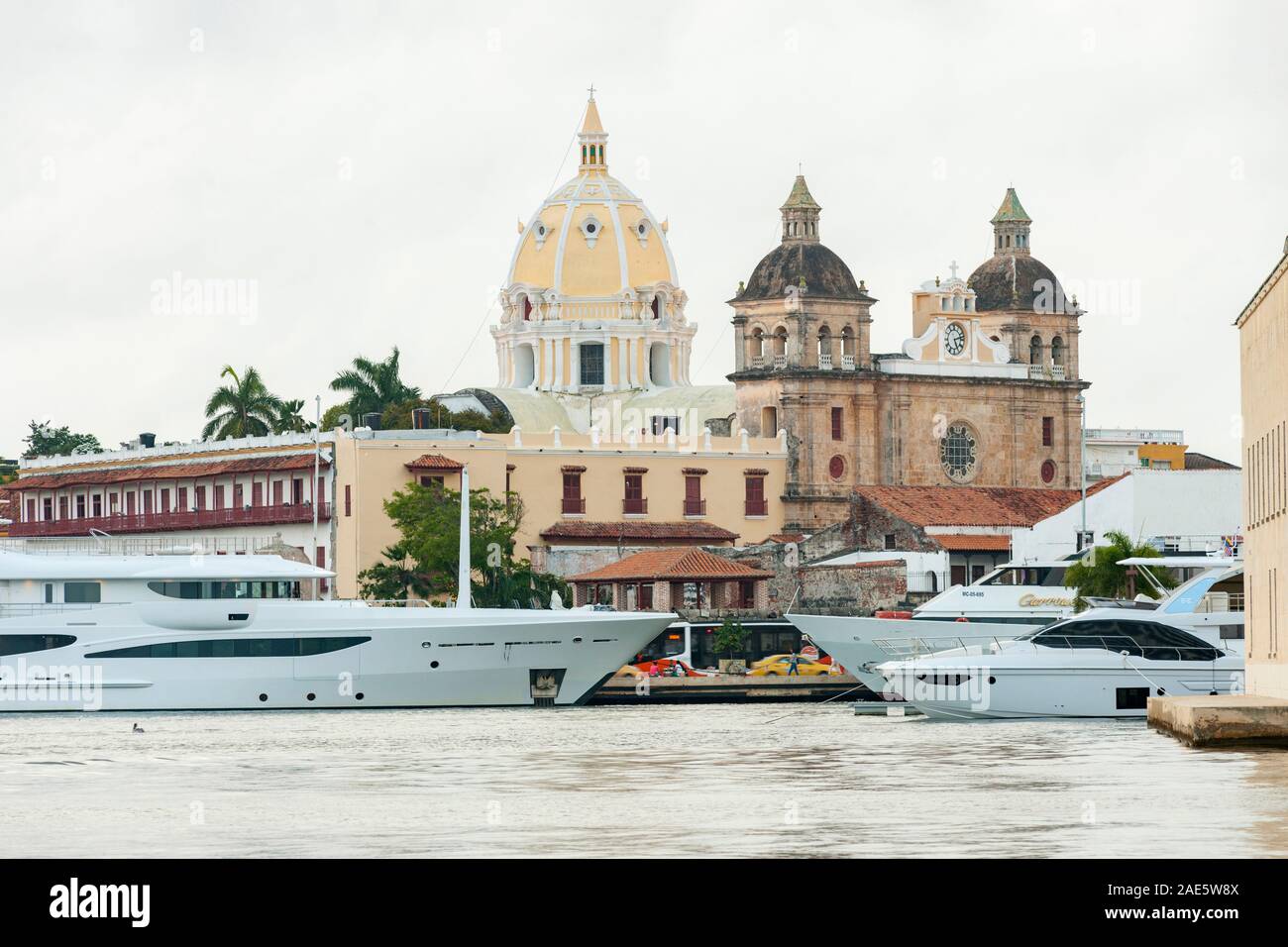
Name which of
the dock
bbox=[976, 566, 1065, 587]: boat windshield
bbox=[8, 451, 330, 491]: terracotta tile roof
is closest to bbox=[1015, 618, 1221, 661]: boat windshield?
bbox=[976, 566, 1065, 587]: boat windshield

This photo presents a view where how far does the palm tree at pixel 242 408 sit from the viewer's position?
365ft

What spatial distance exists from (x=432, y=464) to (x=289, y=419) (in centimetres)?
2348

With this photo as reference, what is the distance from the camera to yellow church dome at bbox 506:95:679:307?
120 metres

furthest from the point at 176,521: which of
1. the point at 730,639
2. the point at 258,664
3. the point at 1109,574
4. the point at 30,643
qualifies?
the point at 1109,574

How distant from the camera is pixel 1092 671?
170 ft

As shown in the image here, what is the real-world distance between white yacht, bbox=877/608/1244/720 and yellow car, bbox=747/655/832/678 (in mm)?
23123

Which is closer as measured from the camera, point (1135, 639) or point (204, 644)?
point (1135, 639)

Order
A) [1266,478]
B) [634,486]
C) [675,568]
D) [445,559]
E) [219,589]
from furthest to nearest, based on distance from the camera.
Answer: [634,486] → [675,568] → [445,559] → [219,589] → [1266,478]

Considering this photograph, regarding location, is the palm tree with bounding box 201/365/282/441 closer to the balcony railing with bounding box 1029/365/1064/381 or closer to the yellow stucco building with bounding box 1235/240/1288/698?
the balcony railing with bounding box 1029/365/1064/381

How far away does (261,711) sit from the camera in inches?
2448

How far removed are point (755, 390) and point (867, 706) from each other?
46976 millimetres

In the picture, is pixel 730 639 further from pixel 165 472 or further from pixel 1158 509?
pixel 165 472

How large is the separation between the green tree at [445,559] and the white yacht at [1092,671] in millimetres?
34413

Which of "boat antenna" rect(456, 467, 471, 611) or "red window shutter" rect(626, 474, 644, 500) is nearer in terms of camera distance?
"boat antenna" rect(456, 467, 471, 611)
